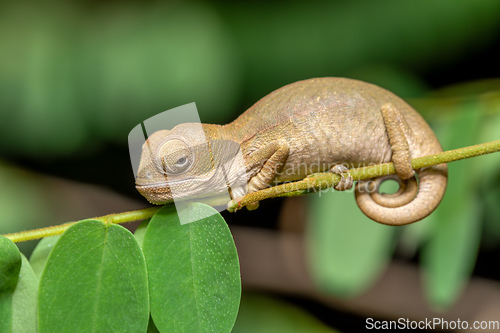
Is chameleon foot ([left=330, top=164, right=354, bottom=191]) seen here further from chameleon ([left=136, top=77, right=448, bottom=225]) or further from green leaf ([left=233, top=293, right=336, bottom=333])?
green leaf ([left=233, top=293, right=336, bottom=333])

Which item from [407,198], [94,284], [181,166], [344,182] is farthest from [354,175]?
[94,284]

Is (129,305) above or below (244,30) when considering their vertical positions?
below

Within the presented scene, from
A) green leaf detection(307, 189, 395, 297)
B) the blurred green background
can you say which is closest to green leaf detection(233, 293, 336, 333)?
the blurred green background

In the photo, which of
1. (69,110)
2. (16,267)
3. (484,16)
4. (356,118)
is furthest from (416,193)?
(69,110)

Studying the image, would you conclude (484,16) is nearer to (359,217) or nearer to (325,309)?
(359,217)

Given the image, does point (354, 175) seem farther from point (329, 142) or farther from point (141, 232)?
point (141, 232)

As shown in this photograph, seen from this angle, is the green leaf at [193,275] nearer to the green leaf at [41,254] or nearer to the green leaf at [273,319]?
the green leaf at [41,254]
